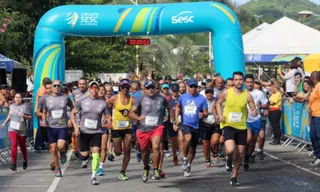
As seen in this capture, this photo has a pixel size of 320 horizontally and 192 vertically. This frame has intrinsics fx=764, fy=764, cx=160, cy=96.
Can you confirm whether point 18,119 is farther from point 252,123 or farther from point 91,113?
point 252,123

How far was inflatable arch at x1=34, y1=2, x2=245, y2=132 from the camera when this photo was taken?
1995 centimetres

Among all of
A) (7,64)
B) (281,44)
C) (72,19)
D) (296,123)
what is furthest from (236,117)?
(281,44)

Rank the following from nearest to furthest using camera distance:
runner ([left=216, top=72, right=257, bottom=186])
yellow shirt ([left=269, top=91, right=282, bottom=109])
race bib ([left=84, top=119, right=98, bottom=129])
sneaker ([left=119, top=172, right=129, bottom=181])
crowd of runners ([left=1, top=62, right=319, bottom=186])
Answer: runner ([left=216, top=72, right=257, bottom=186]), crowd of runners ([left=1, top=62, right=319, bottom=186]), race bib ([left=84, top=119, right=98, bottom=129]), sneaker ([left=119, top=172, right=129, bottom=181]), yellow shirt ([left=269, top=91, right=282, bottom=109])

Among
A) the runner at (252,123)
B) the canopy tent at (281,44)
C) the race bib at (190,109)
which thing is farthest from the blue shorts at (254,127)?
the canopy tent at (281,44)

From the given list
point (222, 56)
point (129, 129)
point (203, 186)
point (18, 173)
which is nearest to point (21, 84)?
point (222, 56)

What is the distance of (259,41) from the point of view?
87.9 feet

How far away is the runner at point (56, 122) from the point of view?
45.9 ft

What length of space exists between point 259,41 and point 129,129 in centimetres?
1396

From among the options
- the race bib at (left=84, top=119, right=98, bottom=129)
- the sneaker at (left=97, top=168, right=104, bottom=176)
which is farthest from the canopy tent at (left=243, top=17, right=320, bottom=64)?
the race bib at (left=84, top=119, right=98, bottom=129)

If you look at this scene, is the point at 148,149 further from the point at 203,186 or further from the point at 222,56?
the point at 222,56

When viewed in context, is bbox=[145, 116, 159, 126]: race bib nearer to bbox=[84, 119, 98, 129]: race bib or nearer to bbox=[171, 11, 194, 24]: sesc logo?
bbox=[84, 119, 98, 129]: race bib

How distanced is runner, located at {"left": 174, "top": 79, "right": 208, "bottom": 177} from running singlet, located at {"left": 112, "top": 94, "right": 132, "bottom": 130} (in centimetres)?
106

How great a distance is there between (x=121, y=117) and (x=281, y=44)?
14.0 m

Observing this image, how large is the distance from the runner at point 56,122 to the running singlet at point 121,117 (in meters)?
0.99
